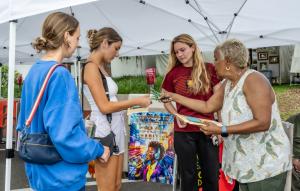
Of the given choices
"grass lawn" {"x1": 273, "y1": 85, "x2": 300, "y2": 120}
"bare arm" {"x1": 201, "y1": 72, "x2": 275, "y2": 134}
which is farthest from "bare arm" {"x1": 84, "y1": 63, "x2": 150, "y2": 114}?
"grass lawn" {"x1": 273, "y1": 85, "x2": 300, "y2": 120}

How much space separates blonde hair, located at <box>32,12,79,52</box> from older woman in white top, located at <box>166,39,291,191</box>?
104 cm

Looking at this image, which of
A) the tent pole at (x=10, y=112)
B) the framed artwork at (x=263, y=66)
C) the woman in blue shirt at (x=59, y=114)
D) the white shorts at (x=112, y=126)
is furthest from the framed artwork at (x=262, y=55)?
the woman in blue shirt at (x=59, y=114)

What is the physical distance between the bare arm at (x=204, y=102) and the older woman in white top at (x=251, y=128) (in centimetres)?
43

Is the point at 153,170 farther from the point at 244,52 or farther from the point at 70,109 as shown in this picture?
the point at 70,109

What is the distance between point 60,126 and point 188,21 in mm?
4394

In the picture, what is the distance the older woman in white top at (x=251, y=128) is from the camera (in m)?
2.32

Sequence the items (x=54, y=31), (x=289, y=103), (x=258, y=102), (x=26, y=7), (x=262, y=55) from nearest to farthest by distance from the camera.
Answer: (x=54, y=31) → (x=258, y=102) → (x=26, y=7) → (x=289, y=103) → (x=262, y=55)

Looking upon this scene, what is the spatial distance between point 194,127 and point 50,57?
1803mm

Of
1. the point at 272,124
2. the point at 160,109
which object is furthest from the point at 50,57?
the point at 160,109

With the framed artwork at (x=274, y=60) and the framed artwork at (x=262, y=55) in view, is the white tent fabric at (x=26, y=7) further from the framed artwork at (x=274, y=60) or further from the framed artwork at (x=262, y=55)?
the framed artwork at (x=262, y=55)

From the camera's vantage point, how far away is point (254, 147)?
2.40 m

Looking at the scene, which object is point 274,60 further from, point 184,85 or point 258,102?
point 258,102

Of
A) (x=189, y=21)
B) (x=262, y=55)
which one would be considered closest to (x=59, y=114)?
(x=189, y=21)

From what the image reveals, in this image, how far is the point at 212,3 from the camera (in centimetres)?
507
